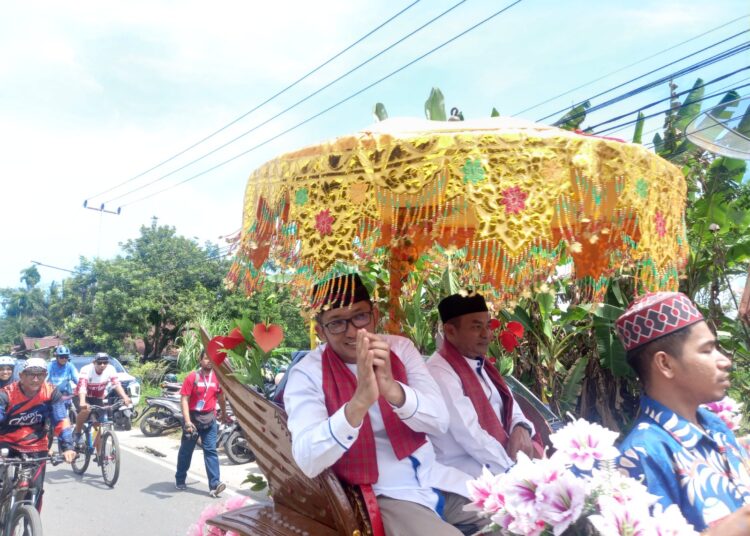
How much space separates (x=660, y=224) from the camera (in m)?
2.38

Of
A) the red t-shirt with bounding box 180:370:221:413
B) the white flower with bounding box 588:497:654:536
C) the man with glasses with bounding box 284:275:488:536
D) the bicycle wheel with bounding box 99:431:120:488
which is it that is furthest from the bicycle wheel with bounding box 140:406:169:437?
the white flower with bounding box 588:497:654:536

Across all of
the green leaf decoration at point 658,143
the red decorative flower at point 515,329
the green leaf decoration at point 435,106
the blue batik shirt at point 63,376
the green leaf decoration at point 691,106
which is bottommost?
the blue batik shirt at point 63,376

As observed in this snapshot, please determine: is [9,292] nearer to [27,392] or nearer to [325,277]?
[27,392]

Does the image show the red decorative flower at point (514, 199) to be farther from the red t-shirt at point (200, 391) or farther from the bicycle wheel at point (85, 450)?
the bicycle wheel at point (85, 450)

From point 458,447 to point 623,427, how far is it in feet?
10.5

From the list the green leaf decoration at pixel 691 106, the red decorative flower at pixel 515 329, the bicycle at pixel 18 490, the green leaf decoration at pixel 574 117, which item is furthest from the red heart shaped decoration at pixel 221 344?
the green leaf decoration at pixel 691 106

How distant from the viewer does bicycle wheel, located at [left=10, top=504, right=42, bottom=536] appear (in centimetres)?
487

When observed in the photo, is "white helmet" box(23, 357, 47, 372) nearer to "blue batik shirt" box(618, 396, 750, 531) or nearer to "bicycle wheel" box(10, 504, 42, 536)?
"bicycle wheel" box(10, 504, 42, 536)

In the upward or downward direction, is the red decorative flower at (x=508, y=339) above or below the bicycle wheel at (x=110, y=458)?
above

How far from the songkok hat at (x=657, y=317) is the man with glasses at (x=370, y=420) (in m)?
0.87

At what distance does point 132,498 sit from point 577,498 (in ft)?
24.6

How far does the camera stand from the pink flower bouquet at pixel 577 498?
1.52 metres

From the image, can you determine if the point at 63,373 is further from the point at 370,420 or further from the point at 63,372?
the point at 370,420

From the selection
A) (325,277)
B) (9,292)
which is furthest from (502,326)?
(9,292)
